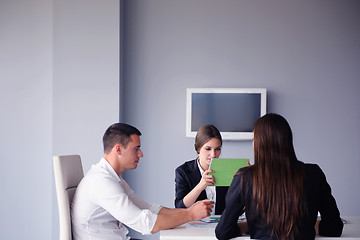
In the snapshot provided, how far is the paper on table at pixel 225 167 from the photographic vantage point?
2.37 metres

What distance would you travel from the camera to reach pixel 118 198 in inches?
80.8

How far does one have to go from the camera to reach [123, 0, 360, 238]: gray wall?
4.50 m

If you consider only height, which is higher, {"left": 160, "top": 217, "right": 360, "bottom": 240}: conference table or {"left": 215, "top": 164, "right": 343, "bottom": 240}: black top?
{"left": 215, "top": 164, "right": 343, "bottom": 240}: black top

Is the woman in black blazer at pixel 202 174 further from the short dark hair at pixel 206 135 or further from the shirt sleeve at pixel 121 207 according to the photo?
the shirt sleeve at pixel 121 207

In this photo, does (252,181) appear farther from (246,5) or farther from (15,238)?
(15,238)

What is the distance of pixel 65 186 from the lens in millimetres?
2232

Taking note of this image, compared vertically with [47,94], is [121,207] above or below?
below

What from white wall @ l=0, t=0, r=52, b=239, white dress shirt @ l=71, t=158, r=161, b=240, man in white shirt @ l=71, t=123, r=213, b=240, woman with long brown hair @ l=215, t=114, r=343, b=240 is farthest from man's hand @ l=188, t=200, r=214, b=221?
white wall @ l=0, t=0, r=52, b=239

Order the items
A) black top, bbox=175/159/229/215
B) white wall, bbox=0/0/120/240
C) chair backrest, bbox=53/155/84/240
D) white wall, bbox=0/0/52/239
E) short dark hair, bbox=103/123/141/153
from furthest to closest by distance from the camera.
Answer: white wall, bbox=0/0/52/239
white wall, bbox=0/0/120/240
black top, bbox=175/159/229/215
short dark hair, bbox=103/123/141/153
chair backrest, bbox=53/155/84/240

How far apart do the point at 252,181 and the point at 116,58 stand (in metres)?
2.86

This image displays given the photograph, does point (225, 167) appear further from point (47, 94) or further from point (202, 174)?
point (47, 94)

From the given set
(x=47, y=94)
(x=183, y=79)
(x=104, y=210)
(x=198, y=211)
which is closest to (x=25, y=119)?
(x=47, y=94)

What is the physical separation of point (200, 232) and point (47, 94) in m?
3.02

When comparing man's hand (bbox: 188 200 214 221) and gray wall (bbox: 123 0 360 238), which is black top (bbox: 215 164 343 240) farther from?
gray wall (bbox: 123 0 360 238)
